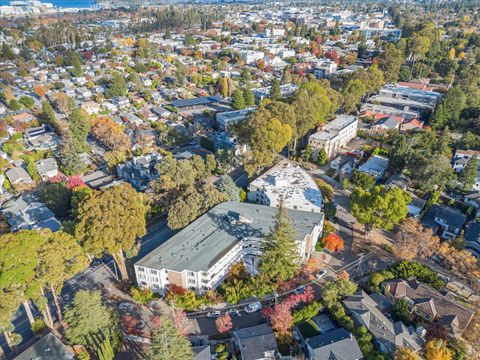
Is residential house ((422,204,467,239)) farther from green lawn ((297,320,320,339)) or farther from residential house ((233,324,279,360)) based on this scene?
residential house ((233,324,279,360))

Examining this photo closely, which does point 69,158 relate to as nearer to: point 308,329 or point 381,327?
point 308,329

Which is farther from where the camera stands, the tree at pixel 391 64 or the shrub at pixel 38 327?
the tree at pixel 391 64

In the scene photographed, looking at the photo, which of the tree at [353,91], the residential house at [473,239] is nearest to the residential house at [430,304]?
the residential house at [473,239]

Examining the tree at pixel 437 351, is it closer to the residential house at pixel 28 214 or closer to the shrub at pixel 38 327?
the shrub at pixel 38 327

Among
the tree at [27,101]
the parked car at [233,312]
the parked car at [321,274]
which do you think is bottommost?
the parked car at [233,312]

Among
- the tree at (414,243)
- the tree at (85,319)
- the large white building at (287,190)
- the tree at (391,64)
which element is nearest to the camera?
the tree at (85,319)

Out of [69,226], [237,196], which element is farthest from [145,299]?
[237,196]

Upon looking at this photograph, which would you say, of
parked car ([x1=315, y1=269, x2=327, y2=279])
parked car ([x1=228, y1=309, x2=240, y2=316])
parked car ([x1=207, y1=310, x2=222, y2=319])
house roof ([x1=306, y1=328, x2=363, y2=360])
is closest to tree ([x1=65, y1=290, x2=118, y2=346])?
parked car ([x1=207, y1=310, x2=222, y2=319])
